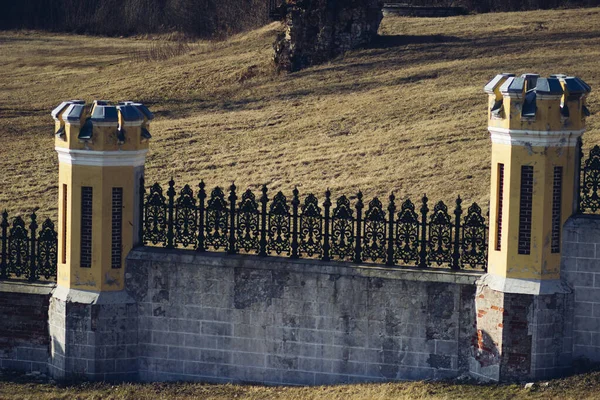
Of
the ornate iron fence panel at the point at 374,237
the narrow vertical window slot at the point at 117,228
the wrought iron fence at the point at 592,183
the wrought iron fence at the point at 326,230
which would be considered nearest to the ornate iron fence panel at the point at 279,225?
the wrought iron fence at the point at 326,230

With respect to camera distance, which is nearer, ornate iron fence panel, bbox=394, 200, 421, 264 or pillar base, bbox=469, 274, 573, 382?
pillar base, bbox=469, 274, 573, 382

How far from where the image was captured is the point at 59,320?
20.5 meters

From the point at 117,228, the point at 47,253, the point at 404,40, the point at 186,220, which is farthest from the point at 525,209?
the point at 404,40

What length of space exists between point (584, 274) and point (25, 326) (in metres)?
7.72

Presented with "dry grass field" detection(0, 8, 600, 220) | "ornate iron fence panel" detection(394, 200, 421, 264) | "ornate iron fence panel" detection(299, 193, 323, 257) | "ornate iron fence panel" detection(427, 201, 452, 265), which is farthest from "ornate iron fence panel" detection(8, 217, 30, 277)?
"dry grass field" detection(0, 8, 600, 220)

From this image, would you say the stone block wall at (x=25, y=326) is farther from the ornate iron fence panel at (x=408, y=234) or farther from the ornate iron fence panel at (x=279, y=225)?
the ornate iron fence panel at (x=408, y=234)

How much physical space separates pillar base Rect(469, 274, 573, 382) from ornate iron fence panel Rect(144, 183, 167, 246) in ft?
15.0

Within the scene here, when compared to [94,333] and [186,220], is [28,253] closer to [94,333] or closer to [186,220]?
[94,333]

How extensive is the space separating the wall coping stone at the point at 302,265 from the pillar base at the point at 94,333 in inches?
29.4

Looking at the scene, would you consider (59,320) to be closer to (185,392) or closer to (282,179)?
(185,392)

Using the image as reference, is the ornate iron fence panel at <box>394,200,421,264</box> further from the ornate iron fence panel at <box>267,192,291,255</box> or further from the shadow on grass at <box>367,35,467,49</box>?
the shadow on grass at <box>367,35,467,49</box>

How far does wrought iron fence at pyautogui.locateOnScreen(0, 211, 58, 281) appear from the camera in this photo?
20922 millimetres

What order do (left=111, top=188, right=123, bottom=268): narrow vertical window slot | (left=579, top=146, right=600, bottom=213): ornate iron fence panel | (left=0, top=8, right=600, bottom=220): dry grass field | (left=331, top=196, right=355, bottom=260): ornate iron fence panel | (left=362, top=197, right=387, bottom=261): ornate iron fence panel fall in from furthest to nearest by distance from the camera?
(left=0, top=8, right=600, bottom=220): dry grass field, (left=111, top=188, right=123, bottom=268): narrow vertical window slot, (left=331, top=196, right=355, bottom=260): ornate iron fence panel, (left=362, top=197, right=387, bottom=261): ornate iron fence panel, (left=579, top=146, right=600, bottom=213): ornate iron fence panel

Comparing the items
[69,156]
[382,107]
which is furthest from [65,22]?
[69,156]
